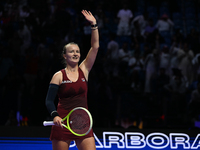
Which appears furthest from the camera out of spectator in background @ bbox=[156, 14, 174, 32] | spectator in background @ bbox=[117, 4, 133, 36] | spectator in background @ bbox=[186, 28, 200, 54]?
spectator in background @ bbox=[156, 14, 174, 32]

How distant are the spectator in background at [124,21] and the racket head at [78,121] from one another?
8456mm

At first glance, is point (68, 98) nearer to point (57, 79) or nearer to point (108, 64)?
point (57, 79)

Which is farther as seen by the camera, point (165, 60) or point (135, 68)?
point (165, 60)

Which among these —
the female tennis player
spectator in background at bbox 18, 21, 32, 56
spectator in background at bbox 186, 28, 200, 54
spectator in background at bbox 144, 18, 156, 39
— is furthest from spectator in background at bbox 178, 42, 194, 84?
the female tennis player

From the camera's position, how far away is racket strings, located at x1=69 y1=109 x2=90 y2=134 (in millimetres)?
4035

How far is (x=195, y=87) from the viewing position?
9820 mm

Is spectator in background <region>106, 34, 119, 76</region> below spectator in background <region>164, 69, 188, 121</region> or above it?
above

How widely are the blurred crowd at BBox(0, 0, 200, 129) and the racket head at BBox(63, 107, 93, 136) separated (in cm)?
422

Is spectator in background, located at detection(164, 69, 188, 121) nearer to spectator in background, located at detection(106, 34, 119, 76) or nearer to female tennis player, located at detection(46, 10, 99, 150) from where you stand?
spectator in background, located at detection(106, 34, 119, 76)

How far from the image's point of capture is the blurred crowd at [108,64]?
877 cm

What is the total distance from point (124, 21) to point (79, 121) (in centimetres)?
873

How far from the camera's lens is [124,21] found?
12398mm

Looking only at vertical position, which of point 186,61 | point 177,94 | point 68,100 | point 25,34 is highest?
point 25,34

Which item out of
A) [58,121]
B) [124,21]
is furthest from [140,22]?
[58,121]
